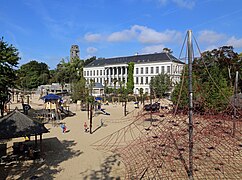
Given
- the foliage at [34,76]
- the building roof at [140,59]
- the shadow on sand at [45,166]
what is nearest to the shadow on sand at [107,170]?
the shadow on sand at [45,166]

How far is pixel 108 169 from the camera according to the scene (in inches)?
322

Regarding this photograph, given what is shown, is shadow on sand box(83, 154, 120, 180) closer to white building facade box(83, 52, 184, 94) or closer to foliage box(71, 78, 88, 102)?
foliage box(71, 78, 88, 102)

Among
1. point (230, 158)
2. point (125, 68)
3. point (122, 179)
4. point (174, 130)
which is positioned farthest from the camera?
point (125, 68)

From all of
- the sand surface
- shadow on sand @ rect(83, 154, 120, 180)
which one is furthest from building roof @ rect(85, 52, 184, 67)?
shadow on sand @ rect(83, 154, 120, 180)

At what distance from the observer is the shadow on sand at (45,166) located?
7.66 meters

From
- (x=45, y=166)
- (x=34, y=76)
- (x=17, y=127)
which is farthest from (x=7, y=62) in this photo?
(x=34, y=76)

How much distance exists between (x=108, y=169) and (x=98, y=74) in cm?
5568

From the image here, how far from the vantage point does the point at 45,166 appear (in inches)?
336

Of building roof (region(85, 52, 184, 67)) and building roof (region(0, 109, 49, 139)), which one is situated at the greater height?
building roof (region(85, 52, 184, 67))

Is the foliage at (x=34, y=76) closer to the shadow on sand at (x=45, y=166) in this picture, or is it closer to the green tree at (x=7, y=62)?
the green tree at (x=7, y=62)

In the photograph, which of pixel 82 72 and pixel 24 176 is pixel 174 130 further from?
pixel 82 72

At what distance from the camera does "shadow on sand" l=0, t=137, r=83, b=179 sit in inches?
301

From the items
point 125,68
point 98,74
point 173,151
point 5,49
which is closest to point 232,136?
point 173,151

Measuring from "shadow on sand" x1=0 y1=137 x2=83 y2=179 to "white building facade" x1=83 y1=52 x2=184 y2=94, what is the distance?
114 ft
